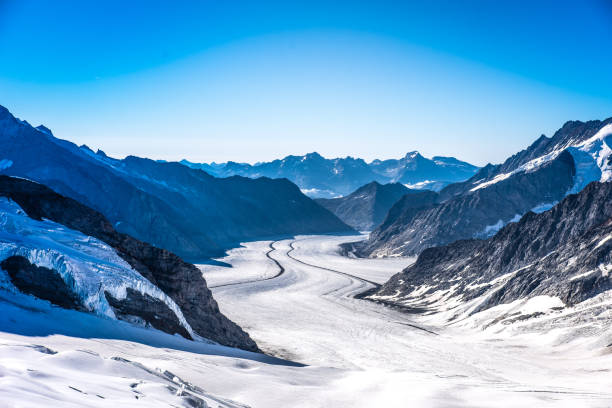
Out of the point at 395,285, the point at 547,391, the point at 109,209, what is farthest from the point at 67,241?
the point at 109,209

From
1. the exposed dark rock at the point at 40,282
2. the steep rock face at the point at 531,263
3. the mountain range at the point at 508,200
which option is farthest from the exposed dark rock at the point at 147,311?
the mountain range at the point at 508,200

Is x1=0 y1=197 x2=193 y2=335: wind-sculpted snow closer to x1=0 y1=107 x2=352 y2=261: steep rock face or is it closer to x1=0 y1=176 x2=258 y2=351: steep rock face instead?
x1=0 y1=176 x2=258 y2=351: steep rock face

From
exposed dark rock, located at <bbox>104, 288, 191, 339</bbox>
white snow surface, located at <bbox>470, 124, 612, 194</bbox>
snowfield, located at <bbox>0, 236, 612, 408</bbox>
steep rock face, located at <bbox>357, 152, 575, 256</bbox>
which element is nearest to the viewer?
snowfield, located at <bbox>0, 236, 612, 408</bbox>

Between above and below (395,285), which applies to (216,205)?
above

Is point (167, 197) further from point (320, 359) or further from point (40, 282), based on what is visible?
point (40, 282)

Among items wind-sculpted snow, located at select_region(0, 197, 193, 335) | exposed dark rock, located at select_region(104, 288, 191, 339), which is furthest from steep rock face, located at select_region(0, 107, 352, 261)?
exposed dark rock, located at select_region(104, 288, 191, 339)

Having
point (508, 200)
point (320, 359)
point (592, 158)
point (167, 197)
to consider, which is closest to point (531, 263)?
point (320, 359)

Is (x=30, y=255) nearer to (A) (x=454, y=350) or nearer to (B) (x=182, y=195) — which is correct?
(A) (x=454, y=350)
